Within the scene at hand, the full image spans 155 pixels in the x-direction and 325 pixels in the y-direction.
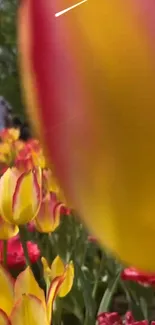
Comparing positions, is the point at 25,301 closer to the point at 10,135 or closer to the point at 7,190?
the point at 7,190

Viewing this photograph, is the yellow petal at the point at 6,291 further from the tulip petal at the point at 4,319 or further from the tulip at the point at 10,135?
the tulip at the point at 10,135

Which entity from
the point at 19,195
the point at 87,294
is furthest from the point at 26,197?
the point at 87,294

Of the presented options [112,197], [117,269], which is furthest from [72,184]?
[117,269]

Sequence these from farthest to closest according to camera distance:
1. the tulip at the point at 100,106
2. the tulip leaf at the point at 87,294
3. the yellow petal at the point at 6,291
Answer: the tulip leaf at the point at 87,294 → the yellow petal at the point at 6,291 → the tulip at the point at 100,106

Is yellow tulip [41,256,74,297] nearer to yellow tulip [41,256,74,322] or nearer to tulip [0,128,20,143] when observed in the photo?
yellow tulip [41,256,74,322]

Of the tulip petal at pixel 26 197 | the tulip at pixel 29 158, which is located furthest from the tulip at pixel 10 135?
the tulip petal at pixel 26 197

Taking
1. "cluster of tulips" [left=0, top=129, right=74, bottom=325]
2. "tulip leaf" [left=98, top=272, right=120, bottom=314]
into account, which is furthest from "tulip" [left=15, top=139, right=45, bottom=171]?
"tulip leaf" [left=98, top=272, right=120, bottom=314]
